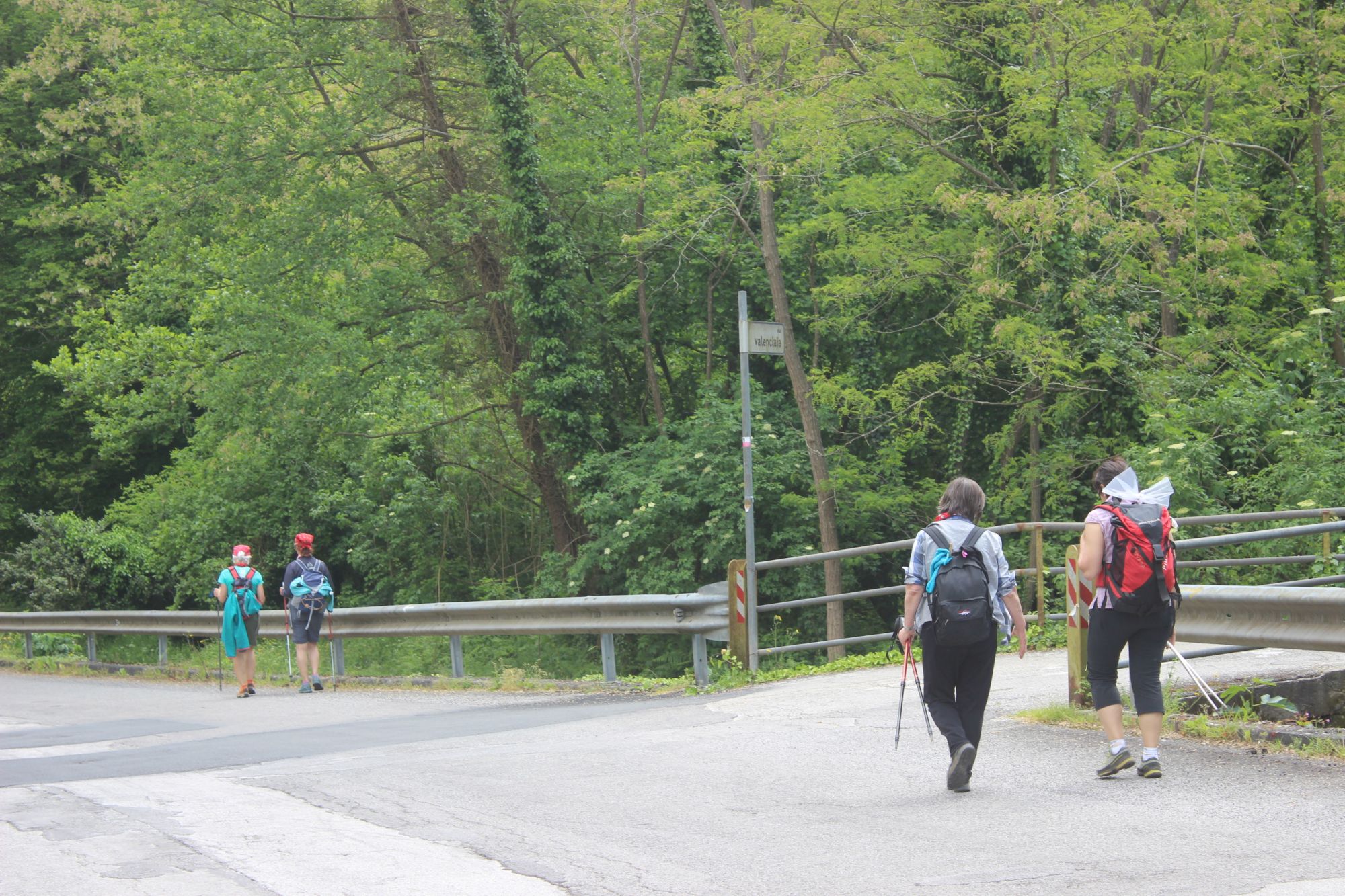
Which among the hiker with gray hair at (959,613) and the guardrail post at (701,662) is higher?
the hiker with gray hair at (959,613)

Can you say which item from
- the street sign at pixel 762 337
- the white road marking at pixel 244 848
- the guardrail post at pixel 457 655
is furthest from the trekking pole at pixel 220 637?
the white road marking at pixel 244 848

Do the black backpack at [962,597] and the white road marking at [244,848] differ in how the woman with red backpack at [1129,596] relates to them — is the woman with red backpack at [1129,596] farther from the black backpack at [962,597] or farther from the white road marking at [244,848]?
the white road marking at [244,848]

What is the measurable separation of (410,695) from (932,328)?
48.9ft

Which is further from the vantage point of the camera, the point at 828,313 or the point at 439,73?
the point at 439,73

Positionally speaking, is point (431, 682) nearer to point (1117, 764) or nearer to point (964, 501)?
point (964, 501)

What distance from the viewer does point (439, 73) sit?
28766mm

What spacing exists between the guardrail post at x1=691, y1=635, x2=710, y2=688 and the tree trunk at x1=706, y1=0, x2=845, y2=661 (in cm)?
1027

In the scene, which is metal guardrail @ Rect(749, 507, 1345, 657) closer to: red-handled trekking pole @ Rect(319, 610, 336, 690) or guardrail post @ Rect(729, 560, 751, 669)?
guardrail post @ Rect(729, 560, 751, 669)

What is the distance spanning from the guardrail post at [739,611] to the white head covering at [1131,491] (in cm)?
573

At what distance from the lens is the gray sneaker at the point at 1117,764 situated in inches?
294

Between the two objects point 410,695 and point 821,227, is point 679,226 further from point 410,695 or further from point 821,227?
point 410,695

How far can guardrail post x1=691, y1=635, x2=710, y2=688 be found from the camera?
12922 millimetres

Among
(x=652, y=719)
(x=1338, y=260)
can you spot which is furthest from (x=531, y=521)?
(x=652, y=719)

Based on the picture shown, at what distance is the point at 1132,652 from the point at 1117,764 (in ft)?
2.05
